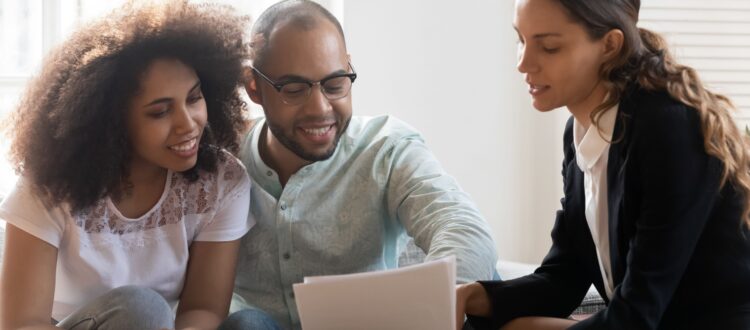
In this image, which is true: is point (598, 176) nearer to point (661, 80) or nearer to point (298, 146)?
point (661, 80)

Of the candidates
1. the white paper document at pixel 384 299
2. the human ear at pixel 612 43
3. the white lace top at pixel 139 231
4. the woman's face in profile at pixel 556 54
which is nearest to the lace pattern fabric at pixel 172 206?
the white lace top at pixel 139 231

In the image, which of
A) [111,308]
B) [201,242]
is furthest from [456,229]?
[111,308]

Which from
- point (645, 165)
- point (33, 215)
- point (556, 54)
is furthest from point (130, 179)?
point (645, 165)

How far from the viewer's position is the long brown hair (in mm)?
1551

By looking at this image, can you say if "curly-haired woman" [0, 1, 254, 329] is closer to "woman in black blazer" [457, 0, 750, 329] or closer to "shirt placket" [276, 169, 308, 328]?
"shirt placket" [276, 169, 308, 328]

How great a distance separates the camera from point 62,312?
1.96 m

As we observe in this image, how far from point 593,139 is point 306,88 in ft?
1.98

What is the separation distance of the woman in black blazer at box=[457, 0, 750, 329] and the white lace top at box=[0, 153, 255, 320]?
54cm

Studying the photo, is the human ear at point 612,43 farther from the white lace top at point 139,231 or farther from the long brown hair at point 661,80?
the white lace top at point 139,231

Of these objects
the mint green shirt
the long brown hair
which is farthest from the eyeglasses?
the long brown hair

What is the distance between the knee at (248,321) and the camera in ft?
5.60

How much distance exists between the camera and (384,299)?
1537 mm

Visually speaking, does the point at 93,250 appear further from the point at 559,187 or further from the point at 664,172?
the point at 559,187

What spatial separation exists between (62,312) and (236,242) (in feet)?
1.18
